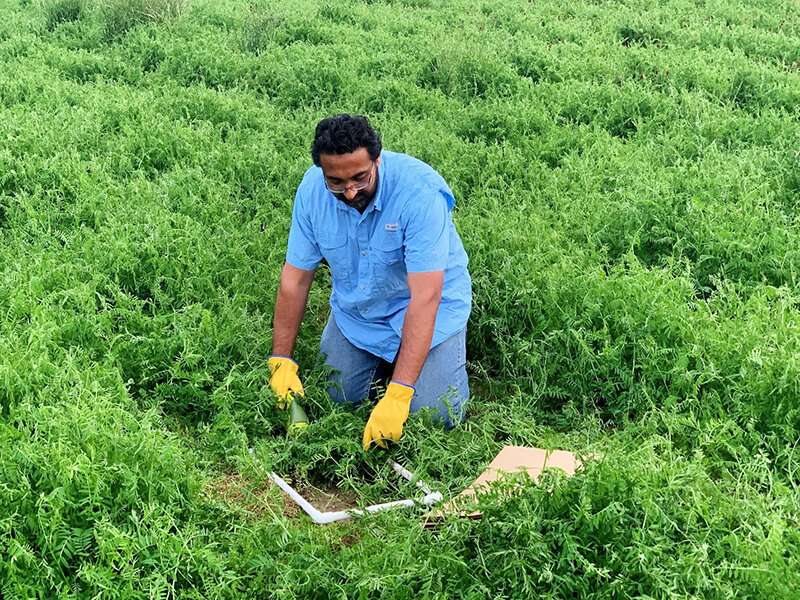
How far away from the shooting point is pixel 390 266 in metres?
3.86

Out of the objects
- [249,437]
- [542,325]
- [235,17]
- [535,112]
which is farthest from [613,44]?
[249,437]

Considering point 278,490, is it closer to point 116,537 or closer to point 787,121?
point 116,537

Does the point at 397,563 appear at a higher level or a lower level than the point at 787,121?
lower

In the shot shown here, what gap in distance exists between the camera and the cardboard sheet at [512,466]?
9.68 ft

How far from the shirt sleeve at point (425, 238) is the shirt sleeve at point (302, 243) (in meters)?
0.49

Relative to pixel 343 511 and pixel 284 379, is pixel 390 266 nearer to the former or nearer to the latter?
pixel 284 379

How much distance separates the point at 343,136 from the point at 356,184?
0.82 ft

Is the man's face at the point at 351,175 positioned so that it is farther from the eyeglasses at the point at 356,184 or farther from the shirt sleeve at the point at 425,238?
the shirt sleeve at the point at 425,238

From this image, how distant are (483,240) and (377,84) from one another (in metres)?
2.97

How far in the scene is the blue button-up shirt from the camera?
3670mm

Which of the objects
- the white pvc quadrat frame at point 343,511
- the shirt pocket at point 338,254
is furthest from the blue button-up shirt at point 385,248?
the white pvc quadrat frame at point 343,511

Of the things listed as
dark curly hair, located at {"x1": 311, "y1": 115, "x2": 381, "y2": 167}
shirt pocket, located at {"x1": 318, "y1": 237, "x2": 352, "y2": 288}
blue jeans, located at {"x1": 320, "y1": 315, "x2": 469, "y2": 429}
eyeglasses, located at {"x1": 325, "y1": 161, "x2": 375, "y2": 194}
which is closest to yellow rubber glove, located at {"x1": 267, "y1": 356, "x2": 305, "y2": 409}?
blue jeans, located at {"x1": 320, "y1": 315, "x2": 469, "y2": 429}

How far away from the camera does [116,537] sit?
257 centimetres

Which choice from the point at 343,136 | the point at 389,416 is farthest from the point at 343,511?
the point at 343,136
